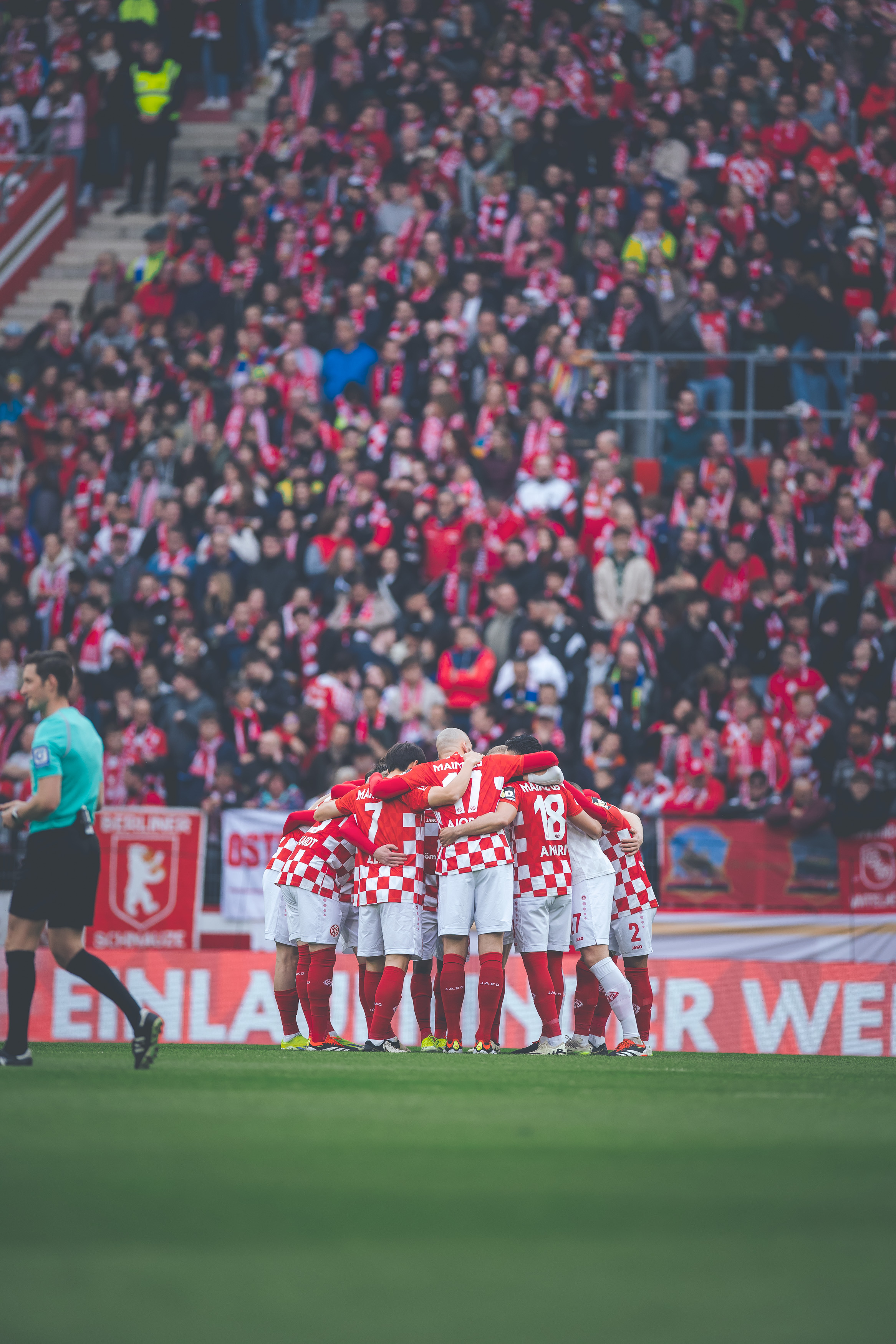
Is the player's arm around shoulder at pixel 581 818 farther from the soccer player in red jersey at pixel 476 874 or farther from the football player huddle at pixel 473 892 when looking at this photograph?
the soccer player in red jersey at pixel 476 874

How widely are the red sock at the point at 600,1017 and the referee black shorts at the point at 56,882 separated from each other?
477cm

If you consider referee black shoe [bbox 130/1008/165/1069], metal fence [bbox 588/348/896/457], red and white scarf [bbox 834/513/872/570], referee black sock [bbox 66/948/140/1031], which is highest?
metal fence [bbox 588/348/896/457]

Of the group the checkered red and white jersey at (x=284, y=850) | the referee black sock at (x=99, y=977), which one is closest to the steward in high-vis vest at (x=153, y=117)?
the checkered red and white jersey at (x=284, y=850)

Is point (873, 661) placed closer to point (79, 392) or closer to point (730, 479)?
point (730, 479)

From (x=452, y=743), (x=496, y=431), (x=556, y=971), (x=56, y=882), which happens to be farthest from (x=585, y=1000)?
(x=496, y=431)

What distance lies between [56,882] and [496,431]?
37.1 ft

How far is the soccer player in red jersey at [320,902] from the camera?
39.8 ft

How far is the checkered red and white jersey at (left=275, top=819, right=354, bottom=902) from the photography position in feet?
40.0

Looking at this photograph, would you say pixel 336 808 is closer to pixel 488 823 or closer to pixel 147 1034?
pixel 488 823

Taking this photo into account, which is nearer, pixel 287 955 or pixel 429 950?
pixel 429 950

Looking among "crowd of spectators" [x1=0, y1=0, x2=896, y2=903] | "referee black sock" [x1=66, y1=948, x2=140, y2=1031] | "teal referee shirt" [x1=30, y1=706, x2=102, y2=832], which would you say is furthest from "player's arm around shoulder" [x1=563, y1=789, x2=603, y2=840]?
"referee black sock" [x1=66, y1=948, x2=140, y2=1031]

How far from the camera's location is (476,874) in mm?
11453

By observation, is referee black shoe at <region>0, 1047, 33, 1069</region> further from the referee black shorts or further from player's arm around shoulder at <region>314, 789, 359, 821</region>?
player's arm around shoulder at <region>314, 789, 359, 821</region>

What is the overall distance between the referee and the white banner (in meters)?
6.48
